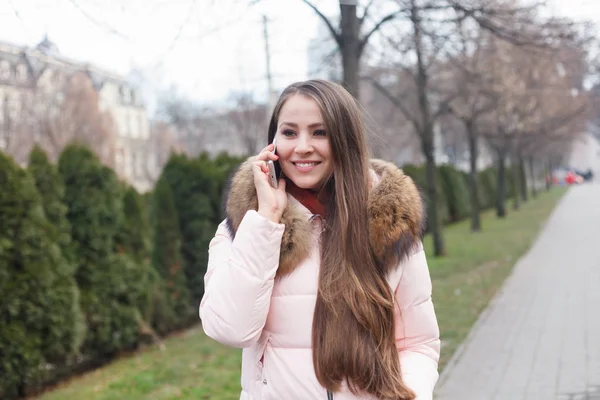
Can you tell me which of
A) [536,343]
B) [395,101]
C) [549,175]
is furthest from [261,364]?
[549,175]

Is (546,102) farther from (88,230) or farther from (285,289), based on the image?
(285,289)

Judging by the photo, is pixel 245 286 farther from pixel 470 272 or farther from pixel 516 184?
pixel 516 184

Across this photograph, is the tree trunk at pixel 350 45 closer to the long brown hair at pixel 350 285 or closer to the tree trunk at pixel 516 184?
the long brown hair at pixel 350 285

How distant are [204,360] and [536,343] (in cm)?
357

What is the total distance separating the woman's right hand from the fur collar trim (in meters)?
0.04

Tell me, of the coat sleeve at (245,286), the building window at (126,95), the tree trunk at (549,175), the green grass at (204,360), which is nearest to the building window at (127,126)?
the building window at (126,95)

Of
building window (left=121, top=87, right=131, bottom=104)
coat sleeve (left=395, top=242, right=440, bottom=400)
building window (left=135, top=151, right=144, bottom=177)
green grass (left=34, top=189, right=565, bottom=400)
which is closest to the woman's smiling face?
coat sleeve (left=395, top=242, right=440, bottom=400)

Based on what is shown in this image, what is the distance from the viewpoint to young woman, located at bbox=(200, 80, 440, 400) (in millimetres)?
2109

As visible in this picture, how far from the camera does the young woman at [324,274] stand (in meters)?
2.11

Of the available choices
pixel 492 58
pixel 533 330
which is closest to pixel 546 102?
pixel 492 58

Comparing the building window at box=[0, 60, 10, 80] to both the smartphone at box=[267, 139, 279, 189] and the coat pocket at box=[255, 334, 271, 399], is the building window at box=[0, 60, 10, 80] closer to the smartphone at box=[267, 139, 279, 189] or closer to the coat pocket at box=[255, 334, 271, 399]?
the smartphone at box=[267, 139, 279, 189]

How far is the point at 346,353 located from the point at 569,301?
9035 mm

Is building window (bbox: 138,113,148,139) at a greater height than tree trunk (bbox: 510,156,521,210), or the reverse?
building window (bbox: 138,113,148,139)

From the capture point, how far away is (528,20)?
8977 mm
